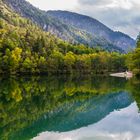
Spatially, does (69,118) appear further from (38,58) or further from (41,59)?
(38,58)

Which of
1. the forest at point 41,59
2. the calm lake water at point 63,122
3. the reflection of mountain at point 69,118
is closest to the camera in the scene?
the calm lake water at point 63,122

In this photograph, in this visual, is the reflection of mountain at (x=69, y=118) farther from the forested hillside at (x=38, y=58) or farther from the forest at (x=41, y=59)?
the forested hillside at (x=38, y=58)

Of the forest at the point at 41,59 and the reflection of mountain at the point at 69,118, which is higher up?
the forest at the point at 41,59

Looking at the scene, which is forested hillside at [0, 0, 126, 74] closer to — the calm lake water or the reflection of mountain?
the calm lake water

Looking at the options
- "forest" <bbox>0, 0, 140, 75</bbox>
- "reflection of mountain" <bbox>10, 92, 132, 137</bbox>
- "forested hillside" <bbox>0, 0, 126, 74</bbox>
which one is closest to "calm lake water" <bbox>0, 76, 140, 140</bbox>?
"reflection of mountain" <bbox>10, 92, 132, 137</bbox>

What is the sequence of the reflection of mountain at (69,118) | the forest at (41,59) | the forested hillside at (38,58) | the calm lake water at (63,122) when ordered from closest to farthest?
the calm lake water at (63,122), the reflection of mountain at (69,118), the forest at (41,59), the forested hillside at (38,58)

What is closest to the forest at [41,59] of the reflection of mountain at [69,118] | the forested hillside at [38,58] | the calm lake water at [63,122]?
the forested hillside at [38,58]

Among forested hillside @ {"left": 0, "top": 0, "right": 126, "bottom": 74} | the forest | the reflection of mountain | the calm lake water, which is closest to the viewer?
the calm lake water

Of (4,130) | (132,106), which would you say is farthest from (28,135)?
(132,106)

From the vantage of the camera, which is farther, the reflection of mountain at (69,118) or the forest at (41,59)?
the forest at (41,59)

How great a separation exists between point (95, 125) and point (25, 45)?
13342 cm

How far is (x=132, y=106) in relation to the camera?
47250mm

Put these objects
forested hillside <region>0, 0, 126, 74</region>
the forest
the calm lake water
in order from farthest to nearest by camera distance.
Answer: forested hillside <region>0, 0, 126, 74</region> → the forest → the calm lake water

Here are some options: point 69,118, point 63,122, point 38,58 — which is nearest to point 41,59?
point 38,58
